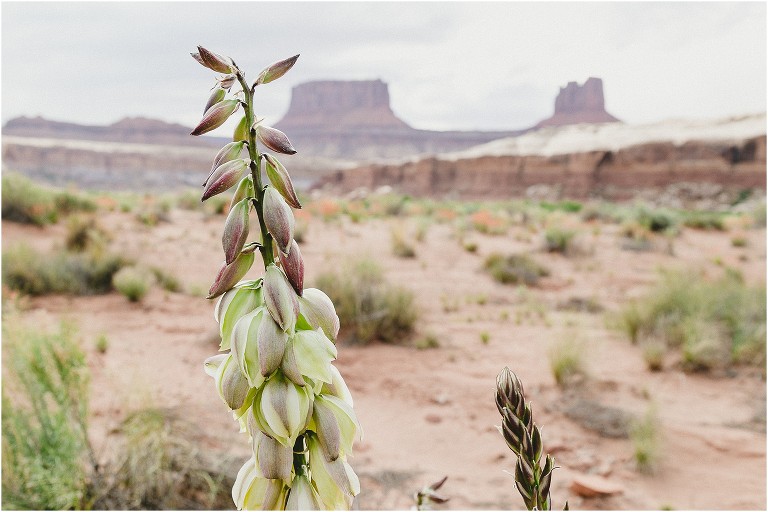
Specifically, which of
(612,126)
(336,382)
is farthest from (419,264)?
(612,126)

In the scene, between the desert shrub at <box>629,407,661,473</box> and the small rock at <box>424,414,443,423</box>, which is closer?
the desert shrub at <box>629,407,661,473</box>

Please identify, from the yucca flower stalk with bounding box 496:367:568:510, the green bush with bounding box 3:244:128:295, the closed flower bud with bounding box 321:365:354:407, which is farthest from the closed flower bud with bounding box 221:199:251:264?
the green bush with bounding box 3:244:128:295

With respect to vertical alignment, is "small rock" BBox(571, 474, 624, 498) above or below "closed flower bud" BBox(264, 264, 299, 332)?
below

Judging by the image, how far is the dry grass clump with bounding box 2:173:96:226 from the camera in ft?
41.1

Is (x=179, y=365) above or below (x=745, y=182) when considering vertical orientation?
below

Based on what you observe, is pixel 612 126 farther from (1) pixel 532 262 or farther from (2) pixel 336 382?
(2) pixel 336 382

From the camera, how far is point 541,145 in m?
53.8

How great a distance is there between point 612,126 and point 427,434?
56.4m

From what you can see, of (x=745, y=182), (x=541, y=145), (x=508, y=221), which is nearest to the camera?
(x=508, y=221)

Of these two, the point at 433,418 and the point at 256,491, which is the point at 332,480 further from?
the point at 433,418

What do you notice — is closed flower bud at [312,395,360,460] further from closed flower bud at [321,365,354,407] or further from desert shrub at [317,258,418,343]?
desert shrub at [317,258,418,343]

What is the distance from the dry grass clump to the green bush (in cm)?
434

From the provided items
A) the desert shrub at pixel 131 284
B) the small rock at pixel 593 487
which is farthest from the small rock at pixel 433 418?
the desert shrub at pixel 131 284

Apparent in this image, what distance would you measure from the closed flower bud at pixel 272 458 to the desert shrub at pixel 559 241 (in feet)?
42.8
